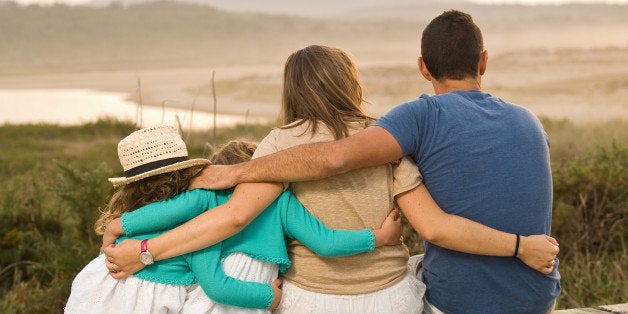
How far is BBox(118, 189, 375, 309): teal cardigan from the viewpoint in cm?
284

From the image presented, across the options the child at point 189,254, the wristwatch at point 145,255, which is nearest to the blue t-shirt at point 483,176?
the child at point 189,254

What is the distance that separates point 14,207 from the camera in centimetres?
667

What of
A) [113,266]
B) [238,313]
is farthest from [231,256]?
[113,266]

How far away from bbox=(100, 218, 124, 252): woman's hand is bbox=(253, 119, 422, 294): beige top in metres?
0.57

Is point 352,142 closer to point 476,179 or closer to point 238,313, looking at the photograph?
point 476,179

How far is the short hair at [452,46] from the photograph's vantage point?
295 cm

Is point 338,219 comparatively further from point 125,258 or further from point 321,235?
point 125,258

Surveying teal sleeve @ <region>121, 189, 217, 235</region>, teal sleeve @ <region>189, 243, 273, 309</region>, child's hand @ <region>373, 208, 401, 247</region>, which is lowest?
teal sleeve @ <region>189, 243, 273, 309</region>

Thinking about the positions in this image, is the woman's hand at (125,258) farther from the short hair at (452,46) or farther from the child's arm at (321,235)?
the short hair at (452,46)

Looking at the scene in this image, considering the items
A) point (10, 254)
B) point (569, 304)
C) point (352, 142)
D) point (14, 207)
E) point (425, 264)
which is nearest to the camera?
point (352, 142)

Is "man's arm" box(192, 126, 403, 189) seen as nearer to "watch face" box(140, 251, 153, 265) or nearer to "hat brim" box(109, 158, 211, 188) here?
"hat brim" box(109, 158, 211, 188)

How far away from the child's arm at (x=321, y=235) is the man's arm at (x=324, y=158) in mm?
132

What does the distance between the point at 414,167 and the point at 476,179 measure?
0.73ft

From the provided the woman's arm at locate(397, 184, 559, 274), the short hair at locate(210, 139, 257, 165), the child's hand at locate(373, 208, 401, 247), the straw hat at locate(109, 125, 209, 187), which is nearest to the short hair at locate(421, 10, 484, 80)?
the woman's arm at locate(397, 184, 559, 274)
